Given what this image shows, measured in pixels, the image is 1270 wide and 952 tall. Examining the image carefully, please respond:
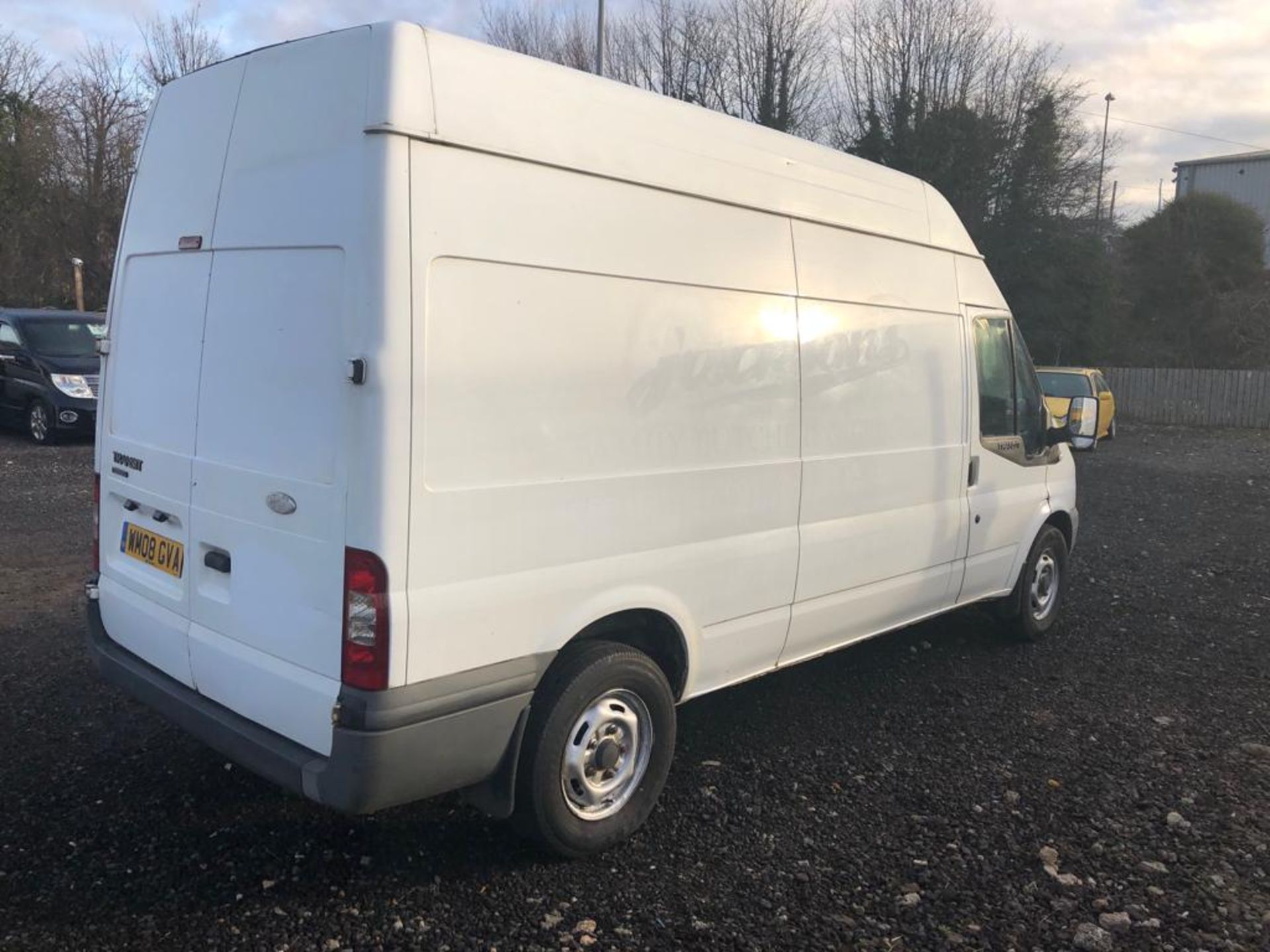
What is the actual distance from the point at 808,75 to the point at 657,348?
29.1m

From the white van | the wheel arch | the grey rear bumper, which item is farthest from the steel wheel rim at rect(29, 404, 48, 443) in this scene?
the wheel arch

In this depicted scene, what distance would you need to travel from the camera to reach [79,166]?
102ft

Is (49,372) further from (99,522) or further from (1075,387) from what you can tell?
(1075,387)

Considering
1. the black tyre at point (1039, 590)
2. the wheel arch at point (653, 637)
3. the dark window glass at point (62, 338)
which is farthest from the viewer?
the dark window glass at point (62, 338)

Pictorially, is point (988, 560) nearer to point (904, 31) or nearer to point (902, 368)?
point (902, 368)

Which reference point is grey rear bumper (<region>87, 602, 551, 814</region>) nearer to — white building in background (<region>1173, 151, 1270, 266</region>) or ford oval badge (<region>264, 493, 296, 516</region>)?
ford oval badge (<region>264, 493, 296, 516</region>)

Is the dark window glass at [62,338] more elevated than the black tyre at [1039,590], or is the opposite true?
the dark window glass at [62,338]

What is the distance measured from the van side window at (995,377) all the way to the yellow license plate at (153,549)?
4.01m

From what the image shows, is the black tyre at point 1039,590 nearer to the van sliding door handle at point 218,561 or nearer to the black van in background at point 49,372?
the van sliding door handle at point 218,561

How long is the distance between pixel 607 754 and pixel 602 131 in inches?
86.1

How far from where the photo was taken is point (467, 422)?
2924 millimetres

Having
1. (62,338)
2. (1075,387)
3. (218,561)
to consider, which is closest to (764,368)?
(218,561)

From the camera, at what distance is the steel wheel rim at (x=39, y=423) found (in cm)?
1281

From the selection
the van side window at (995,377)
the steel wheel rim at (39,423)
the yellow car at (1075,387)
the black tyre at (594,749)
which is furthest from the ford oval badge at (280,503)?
the yellow car at (1075,387)
